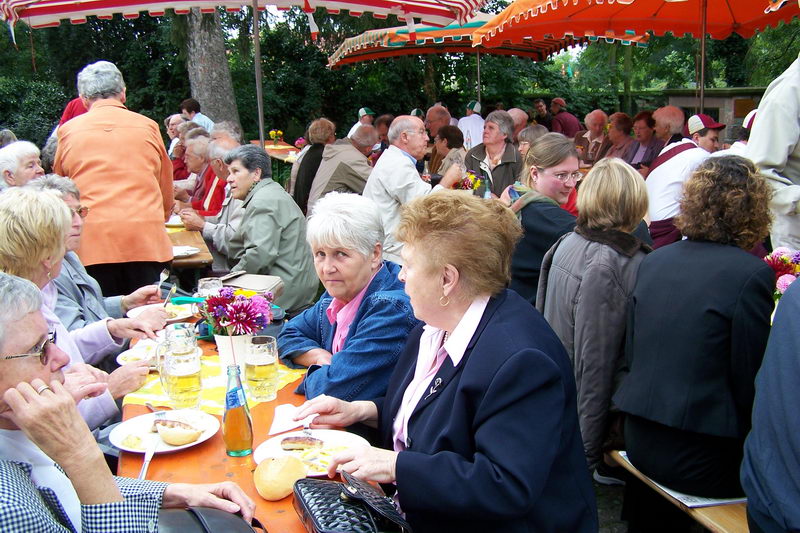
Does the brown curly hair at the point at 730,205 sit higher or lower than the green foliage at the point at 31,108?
lower

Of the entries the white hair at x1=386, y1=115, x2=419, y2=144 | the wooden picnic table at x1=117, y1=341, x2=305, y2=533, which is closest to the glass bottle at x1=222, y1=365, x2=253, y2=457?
the wooden picnic table at x1=117, y1=341, x2=305, y2=533

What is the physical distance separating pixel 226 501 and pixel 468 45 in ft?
43.3

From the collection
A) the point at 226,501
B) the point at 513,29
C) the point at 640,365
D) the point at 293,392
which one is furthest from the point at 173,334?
the point at 513,29

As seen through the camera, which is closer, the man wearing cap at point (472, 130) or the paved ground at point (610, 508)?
the paved ground at point (610, 508)

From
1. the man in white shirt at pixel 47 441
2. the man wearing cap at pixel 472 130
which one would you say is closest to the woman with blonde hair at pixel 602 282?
the man in white shirt at pixel 47 441

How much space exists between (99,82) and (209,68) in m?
11.5

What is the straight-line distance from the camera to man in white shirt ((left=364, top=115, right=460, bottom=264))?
Result: 5.60 metres

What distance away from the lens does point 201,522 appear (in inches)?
63.9

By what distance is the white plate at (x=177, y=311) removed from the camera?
11.1 feet

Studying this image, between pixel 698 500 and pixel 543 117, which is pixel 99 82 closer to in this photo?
pixel 698 500

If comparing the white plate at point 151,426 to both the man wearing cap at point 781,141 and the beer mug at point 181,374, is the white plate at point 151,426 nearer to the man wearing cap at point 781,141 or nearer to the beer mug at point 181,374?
the beer mug at point 181,374

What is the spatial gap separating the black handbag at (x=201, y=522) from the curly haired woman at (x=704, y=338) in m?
1.64

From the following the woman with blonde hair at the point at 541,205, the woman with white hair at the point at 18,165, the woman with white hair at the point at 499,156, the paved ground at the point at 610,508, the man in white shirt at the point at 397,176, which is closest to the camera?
the paved ground at the point at 610,508

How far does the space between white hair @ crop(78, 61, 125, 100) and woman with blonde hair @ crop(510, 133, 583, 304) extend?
2754 mm
